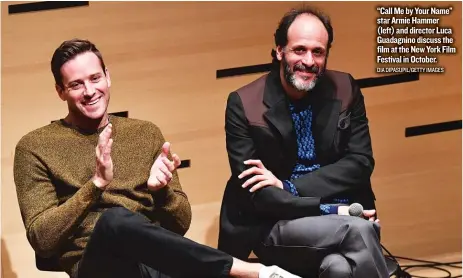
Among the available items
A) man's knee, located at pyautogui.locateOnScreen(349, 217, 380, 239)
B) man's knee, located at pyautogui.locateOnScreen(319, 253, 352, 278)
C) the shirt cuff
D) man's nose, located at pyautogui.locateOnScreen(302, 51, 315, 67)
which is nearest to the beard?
man's nose, located at pyautogui.locateOnScreen(302, 51, 315, 67)

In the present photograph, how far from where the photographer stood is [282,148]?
134 inches

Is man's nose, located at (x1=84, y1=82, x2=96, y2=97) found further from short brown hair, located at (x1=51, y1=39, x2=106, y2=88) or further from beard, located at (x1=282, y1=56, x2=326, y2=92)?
beard, located at (x1=282, y1=56, x2=326, y2=92)

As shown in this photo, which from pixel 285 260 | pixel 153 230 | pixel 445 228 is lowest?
pixel 445 228

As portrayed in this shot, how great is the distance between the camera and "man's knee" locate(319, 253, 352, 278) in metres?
3.00

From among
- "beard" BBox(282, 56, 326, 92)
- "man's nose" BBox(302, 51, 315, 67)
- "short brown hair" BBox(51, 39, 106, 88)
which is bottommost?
"beard" BBox(282, 56, 326, 92)

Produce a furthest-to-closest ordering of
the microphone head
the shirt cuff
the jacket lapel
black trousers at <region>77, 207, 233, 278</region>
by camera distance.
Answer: the jacket lapel → the shirt cuff → the microphone head → black trousers at <region>77, 207, 233, 278</region>

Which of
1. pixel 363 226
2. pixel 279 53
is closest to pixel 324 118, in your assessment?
pixel 279 53

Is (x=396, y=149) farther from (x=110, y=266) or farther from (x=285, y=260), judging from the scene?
(x=110, y=266)

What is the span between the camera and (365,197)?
11.3 ft

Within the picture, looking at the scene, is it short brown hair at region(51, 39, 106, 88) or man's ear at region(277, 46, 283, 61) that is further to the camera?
man's ear at region(277, 46, 283, 61)

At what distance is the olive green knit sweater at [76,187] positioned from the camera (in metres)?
3.03

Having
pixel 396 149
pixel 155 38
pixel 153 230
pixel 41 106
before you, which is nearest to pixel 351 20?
pixel 396 149

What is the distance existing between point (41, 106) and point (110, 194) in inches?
34.6

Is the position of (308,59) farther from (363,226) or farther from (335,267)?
(335,267)
